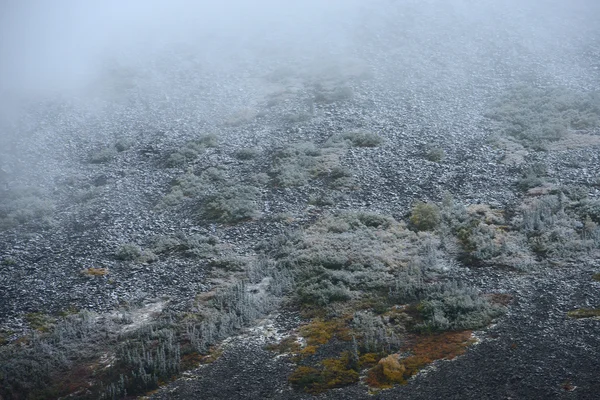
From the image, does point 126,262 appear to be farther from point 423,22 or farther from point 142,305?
point 423,22

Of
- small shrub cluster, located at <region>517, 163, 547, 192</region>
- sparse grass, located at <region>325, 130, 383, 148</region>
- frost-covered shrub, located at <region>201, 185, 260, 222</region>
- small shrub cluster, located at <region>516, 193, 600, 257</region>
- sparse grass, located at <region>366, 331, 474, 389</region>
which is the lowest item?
sparse grass, located at <region>366, 331, 474, 389</region>

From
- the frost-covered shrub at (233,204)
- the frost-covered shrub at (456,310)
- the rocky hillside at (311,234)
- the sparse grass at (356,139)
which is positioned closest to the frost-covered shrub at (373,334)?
the rocky hillside at (311,234)

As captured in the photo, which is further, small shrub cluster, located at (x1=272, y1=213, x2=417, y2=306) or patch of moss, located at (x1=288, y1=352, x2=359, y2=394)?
small shrub cluster, located at (x1=272, y1=213, x2=417, y2=306)

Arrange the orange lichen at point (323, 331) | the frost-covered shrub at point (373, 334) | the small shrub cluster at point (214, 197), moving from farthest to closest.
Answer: the small shrub cluster at point (214, 197)
the orange lichen at point (323, 331)
the frost-covered shrub at point (373, 334)

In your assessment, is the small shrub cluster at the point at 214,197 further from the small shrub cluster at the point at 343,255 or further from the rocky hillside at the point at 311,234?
the small shrub cluster at the point at 343,255

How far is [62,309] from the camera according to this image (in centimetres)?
2019

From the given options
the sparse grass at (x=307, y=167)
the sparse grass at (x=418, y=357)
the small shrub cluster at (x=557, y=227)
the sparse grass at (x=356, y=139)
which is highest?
the sparse grass at (x=356, y=139)

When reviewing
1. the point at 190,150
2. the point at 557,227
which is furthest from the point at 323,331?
the point at 190,150

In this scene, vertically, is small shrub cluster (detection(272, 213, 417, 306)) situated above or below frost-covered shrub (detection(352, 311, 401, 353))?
above

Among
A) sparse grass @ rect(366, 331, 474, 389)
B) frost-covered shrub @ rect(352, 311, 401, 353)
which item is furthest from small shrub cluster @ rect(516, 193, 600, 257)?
frost-covered shrub @ rect(352, 311, 401, 353)

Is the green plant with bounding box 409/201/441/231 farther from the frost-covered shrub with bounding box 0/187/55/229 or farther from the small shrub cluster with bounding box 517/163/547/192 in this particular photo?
the frost-covered shrub with bounding box 0/187/55/229

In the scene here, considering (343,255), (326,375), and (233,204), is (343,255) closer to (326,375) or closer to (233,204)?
A: (233,204)

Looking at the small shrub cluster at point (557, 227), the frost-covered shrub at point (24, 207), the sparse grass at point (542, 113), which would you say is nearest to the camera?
the small shrub cluster at point (557, 227)

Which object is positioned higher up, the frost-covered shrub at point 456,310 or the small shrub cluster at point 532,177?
the small shrub cluster at point 532,177
